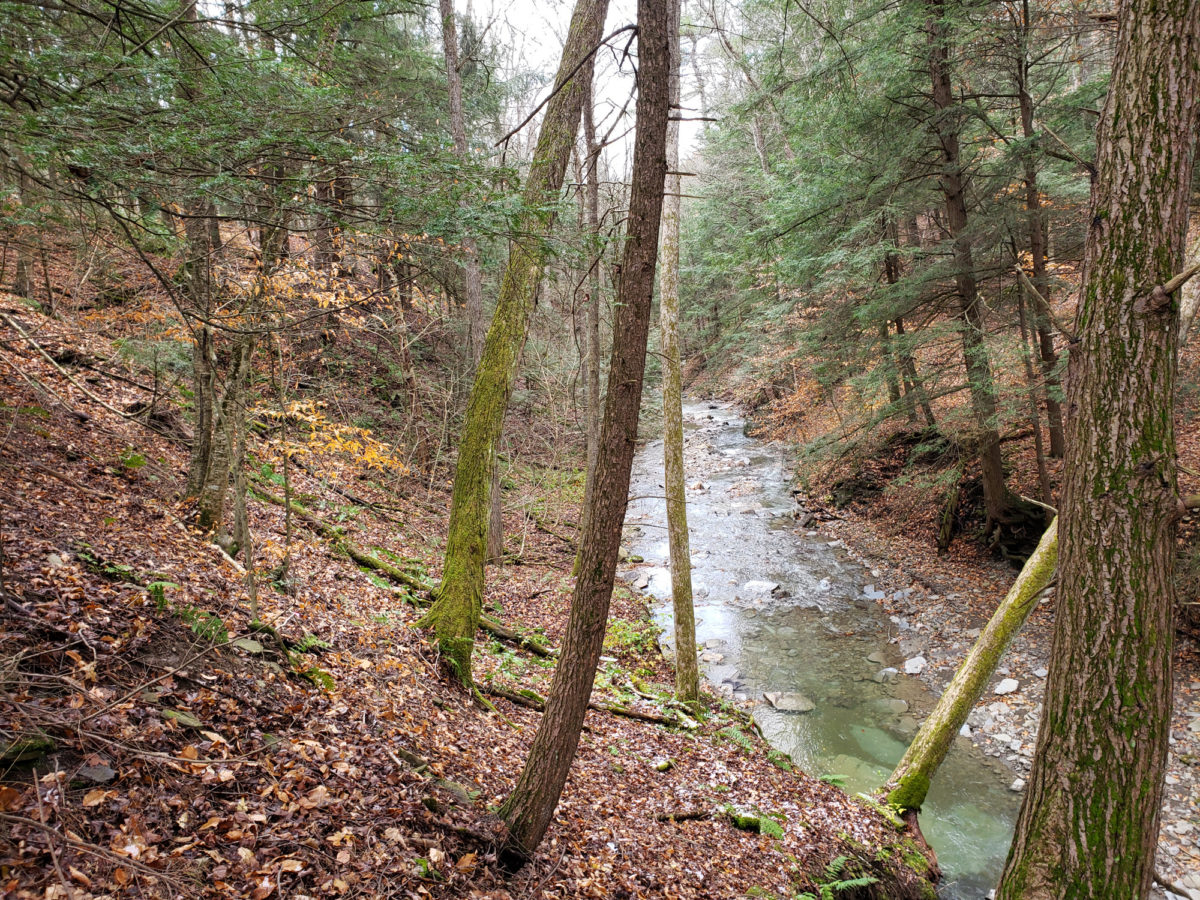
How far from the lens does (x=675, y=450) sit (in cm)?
709

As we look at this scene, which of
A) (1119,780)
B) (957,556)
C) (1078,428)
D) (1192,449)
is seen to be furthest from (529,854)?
(1192,449)

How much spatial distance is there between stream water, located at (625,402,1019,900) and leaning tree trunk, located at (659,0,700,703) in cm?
62

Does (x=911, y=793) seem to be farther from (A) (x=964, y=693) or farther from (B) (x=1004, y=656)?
(B) (x=1004, y=656)

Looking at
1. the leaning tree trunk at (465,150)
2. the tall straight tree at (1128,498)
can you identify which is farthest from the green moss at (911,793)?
the leaning tree trunk at (465,150)

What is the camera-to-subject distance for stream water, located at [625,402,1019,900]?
6328 mm

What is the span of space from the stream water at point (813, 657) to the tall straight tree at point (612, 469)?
130 centimetres

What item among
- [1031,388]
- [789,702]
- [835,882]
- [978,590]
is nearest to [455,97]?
[1031,388]

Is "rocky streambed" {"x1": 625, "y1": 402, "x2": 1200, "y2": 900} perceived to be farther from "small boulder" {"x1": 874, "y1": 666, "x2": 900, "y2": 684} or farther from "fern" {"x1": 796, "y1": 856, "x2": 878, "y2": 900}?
"fern" {"x1": 796, "y1": 856, "x2": 878, "y2": 900}

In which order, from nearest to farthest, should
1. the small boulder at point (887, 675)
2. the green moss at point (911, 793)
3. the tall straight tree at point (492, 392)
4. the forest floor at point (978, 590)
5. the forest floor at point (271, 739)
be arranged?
the forest floor at point (271, 739) → the tall straight tree at point (492, 392) → the green moss at point (911, 793) → the forest floor at point (978, 590) → the small boulder at point (887, 675)

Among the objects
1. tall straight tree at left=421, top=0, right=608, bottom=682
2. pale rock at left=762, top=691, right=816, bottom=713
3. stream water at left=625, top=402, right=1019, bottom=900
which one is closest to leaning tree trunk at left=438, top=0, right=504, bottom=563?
tall straight tree at left=421, top=0, right=608, bottom=682

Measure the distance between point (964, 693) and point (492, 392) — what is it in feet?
20.0

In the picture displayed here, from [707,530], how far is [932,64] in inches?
389

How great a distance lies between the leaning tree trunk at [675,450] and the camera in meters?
6.92

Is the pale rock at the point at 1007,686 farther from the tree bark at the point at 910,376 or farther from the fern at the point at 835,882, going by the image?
the fern at the point at 835,882
